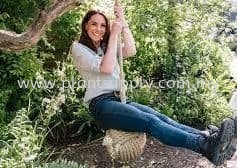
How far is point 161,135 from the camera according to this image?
13.7 ft

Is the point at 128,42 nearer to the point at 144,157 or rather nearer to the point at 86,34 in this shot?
the point at 86,34

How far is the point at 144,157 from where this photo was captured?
16.2 ft

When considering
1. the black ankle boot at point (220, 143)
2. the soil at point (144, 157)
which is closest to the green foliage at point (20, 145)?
the soil at point (144, 157)

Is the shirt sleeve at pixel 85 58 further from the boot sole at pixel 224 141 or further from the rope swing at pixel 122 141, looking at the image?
the boot sole at pixel 224 141

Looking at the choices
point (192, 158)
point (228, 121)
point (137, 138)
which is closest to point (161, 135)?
point (137, 138)

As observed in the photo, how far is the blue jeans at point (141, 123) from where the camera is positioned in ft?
13.5

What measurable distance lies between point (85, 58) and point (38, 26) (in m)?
0.78

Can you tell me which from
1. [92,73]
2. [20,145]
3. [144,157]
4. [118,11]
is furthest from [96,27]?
[144,157]

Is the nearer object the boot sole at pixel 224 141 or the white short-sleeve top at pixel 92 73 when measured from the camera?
the boot sole at pixel 224 141

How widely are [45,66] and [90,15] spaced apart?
1.40m

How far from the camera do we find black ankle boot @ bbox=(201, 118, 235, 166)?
13.0ft

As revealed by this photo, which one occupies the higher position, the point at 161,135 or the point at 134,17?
the point at 134,17

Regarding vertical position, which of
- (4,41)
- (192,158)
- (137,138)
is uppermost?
(4,41)

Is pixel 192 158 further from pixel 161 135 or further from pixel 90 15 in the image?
pixel 90 15
